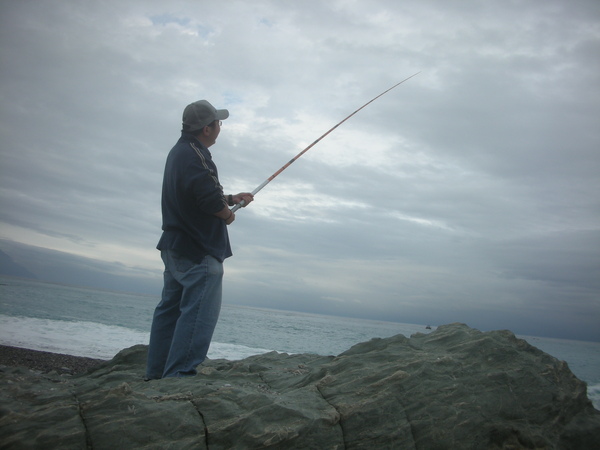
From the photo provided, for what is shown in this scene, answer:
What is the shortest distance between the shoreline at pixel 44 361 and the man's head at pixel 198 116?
13.4 ft

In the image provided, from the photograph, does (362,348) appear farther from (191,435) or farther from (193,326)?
(191,435)

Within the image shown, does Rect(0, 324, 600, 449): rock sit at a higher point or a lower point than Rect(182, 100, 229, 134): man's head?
lower

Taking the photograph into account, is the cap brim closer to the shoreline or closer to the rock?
the rock

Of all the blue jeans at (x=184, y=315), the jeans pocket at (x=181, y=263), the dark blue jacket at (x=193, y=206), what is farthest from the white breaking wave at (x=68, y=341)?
the dark blue jacket at (x=193, y=206)

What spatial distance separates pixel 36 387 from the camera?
241 centimetres

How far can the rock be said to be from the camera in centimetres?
196

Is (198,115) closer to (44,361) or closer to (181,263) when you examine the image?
(181,263)

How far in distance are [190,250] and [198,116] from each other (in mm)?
1114

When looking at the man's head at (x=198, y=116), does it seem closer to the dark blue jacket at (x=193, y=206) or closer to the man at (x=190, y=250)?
the man at (x=190, y=250)

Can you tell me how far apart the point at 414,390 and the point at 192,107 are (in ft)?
8.86

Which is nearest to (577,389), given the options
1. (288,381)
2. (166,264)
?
(288,381)

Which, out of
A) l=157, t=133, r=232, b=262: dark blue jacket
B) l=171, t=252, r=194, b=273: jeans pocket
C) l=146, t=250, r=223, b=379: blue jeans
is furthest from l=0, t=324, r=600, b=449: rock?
l=157, t=133, r=232, b=262: dark blue jacket

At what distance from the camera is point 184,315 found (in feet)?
10.1

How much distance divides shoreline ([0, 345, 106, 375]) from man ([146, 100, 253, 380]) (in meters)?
3.27
